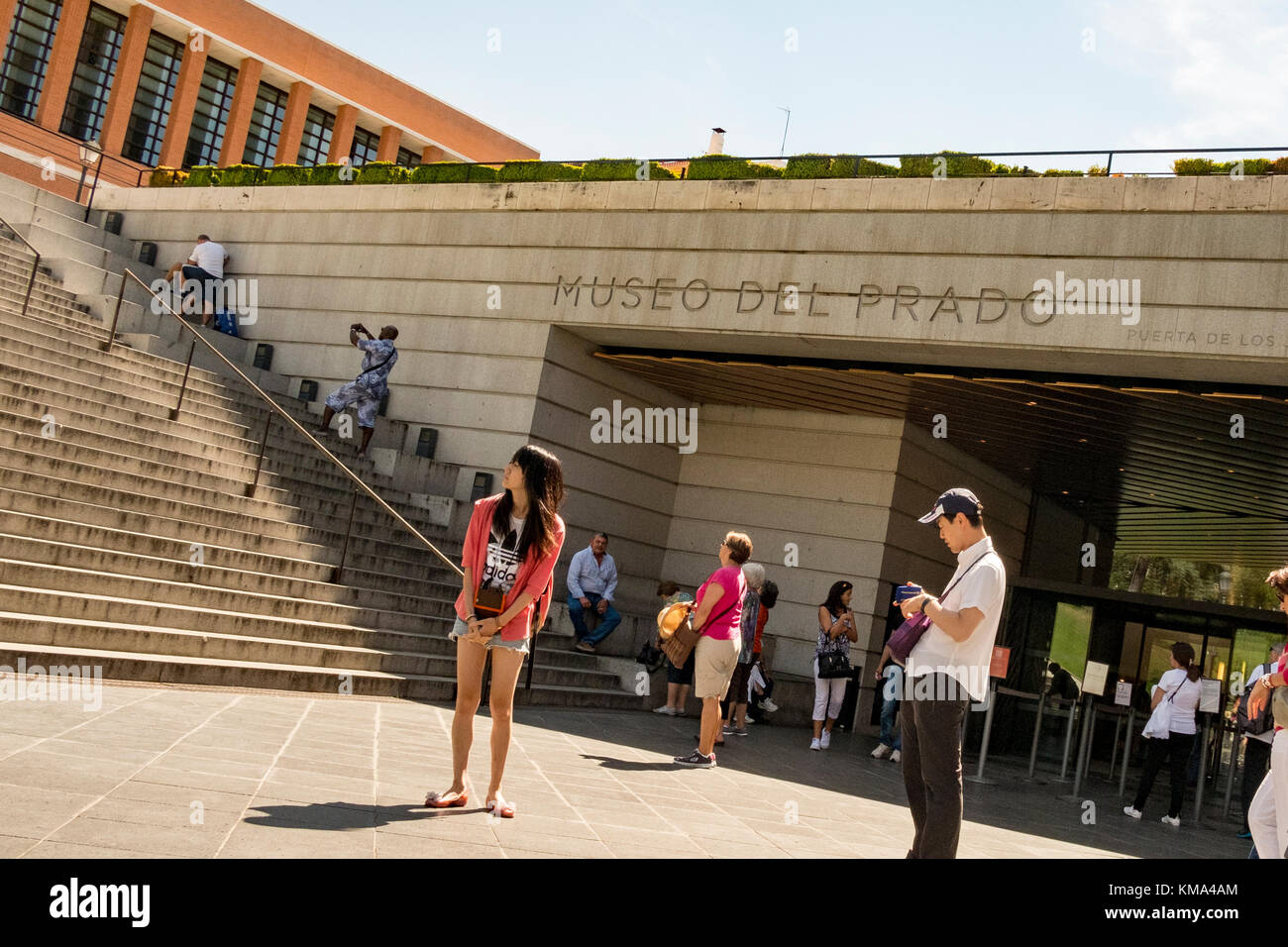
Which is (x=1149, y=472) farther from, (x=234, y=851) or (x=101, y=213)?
(x=101, y=213)

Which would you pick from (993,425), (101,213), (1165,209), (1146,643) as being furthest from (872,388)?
(101,213)

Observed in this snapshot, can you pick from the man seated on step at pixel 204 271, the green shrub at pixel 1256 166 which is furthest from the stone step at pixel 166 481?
the green shrub at pixel 1256 166

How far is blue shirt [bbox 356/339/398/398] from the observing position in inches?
603

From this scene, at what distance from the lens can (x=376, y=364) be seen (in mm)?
15320

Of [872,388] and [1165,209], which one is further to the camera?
[872,388]

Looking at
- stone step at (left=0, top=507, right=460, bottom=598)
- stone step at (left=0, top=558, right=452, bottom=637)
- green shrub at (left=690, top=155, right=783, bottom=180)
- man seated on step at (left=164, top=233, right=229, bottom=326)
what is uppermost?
green shrub at (left=690, top=155, right=783, bottom=180)

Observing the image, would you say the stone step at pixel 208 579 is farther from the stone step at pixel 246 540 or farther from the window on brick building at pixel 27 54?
the window on brick building at pixel 27 54

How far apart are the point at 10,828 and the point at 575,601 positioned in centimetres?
1007

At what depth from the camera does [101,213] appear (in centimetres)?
2103

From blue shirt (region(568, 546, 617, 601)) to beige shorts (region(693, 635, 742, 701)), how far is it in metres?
5.03

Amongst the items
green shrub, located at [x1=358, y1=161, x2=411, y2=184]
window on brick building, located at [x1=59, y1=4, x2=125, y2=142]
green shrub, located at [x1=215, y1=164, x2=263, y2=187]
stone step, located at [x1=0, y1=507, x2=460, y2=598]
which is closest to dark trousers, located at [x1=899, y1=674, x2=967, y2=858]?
stone step, located at [x1=0, y1=507, x2=460, y2=598]

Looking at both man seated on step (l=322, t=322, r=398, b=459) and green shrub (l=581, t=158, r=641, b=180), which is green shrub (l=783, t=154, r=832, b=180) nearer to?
green shrub (l=581, t=158, r=641, b=180)

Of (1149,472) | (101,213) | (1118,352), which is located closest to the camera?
(1118,352)

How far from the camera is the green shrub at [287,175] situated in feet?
62.6
